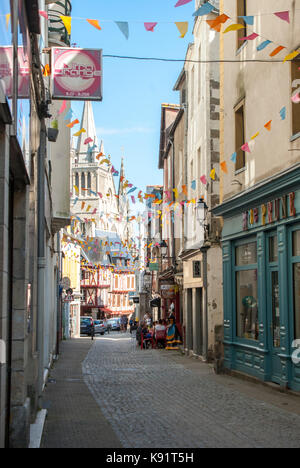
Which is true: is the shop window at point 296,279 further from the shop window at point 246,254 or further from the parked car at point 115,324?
the parked car at point 115,324

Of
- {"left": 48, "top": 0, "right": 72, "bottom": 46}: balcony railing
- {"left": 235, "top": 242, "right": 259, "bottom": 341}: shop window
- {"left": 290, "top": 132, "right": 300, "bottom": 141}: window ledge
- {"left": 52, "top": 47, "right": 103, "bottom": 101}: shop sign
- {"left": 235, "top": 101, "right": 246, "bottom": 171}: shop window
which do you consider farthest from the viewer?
{"left": 48, "top": 0, "right": 72, "bottom": 46}: balcony railing

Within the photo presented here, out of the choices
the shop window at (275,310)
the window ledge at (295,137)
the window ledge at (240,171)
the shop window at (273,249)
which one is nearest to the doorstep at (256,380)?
the shop window at (275,310)

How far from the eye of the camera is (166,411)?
34.7 ft

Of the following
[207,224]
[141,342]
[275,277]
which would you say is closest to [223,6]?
[207,224]

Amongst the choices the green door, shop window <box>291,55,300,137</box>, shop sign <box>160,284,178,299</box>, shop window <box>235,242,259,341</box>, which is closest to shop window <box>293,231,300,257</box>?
the green door

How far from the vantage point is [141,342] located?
30.5 metres

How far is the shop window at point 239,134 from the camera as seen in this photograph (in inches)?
625

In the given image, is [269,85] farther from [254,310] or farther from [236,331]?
[236,331]

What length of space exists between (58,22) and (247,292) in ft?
30.1

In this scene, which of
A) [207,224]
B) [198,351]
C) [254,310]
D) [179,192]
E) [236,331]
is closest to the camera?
[254,310]

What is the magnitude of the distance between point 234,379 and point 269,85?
6861 millimetres

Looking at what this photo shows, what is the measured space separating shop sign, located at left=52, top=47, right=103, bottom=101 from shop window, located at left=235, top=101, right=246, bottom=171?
19.4ft

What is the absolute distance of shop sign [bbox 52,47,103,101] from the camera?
35.2 ft

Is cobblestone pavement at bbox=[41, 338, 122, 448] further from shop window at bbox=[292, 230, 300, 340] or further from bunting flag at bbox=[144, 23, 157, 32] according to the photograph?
bunting flag at bbox=[144, 23, 157, 32]
